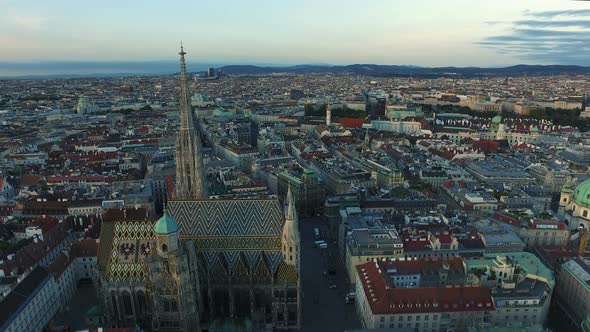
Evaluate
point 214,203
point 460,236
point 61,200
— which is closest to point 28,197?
point 61,200

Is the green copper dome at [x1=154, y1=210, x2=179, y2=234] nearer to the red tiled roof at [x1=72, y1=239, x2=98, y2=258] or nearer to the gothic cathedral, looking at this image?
A: the gothic cathedral

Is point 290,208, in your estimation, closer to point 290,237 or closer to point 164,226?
→ point 290,237

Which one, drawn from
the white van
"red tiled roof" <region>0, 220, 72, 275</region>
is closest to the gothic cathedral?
"red tiled roof" <region>0, 220, 72, 275</region>

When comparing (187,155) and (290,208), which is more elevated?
(187,155)

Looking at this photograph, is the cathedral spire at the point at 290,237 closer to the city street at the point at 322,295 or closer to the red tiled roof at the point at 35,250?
the city street at the point at 322,295

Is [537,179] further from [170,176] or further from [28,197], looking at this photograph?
[28,197]

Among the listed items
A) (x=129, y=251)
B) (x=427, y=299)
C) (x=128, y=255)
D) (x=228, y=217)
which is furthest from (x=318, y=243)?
(x=128, y=255)
